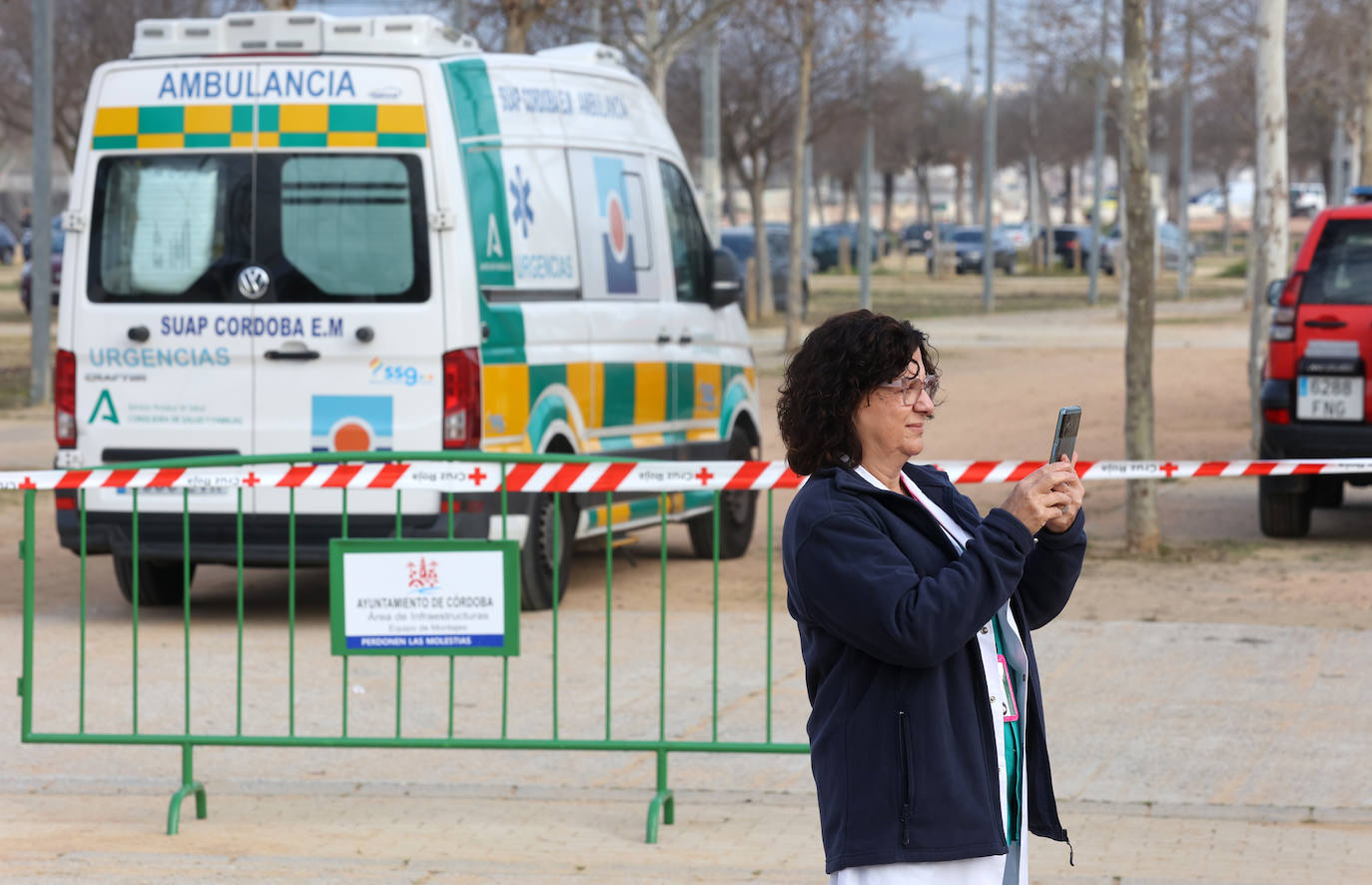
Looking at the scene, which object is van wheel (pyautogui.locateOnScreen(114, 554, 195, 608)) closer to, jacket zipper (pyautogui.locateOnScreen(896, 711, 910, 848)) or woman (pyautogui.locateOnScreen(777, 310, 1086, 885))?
woman (pyautogui.locateOnScreen(777, 310, 1086, 885))

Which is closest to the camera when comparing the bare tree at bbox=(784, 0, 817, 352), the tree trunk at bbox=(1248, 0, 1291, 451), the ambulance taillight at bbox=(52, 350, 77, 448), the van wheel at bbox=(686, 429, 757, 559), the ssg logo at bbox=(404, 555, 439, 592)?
the ssg logo at bbox=(404, 555, 439, 592)

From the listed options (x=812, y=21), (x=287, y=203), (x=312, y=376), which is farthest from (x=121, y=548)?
(x=812, y=21)

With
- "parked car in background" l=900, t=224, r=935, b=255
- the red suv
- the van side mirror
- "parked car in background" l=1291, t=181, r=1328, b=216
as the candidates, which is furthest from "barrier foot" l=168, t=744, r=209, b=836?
"parked car in background" l=1291, t=181, r=1328, b=216

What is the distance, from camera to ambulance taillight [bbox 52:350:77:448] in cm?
893

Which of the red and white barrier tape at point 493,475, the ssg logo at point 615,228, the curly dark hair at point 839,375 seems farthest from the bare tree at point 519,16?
the curly dark hair at point 839,375

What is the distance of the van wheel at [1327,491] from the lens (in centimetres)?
1150

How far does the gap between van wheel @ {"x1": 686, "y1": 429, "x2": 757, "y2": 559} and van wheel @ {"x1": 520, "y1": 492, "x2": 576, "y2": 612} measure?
5.63 ft

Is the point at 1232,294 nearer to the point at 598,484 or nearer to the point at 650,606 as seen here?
the point at 650,606

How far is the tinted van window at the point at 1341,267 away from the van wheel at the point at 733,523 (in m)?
3.10

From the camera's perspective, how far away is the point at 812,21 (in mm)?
28719

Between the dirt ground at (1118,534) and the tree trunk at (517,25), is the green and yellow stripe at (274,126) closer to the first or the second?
the dirt ground at (1118,534)

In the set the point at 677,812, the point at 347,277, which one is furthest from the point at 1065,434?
the point at 347,277

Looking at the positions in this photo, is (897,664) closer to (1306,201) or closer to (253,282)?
(253,282)

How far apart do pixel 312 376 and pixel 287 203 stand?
0.75 meters
